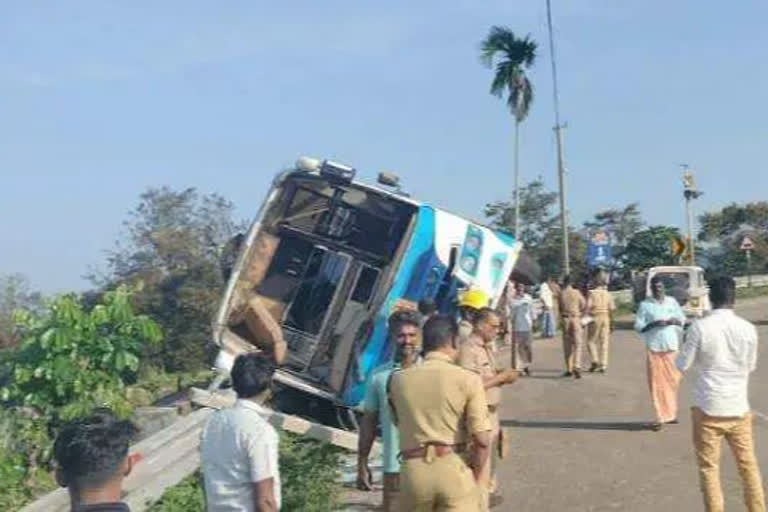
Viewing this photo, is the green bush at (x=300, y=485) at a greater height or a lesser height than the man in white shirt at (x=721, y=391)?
lesser

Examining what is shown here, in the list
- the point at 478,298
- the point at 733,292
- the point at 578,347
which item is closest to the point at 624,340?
the point at 578,347

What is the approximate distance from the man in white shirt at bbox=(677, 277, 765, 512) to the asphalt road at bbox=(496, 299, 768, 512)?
1.19m

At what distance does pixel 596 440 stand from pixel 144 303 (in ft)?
60.7

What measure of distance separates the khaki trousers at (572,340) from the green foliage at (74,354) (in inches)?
332

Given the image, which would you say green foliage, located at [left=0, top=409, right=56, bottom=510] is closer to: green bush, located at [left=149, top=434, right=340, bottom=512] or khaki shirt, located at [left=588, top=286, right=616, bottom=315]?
green bush, located at [left=149, top=434, right=340, bottom=512]

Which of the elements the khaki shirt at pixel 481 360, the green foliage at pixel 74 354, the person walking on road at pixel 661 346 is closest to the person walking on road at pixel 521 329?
the person walking on road at pixel 661 346

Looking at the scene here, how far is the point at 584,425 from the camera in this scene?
44.3ft

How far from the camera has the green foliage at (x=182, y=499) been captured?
8.47 m

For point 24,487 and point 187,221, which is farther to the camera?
point 187,221

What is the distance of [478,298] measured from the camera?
34.4 ft

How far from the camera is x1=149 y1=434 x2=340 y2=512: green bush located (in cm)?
875

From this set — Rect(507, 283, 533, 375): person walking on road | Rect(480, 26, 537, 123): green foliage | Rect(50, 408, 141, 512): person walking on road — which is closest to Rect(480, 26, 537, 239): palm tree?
Rect(480, 26, 537, 123): green foliage

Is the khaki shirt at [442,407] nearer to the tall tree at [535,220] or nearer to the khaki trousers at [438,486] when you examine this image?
the khaki trousers at [438,486]

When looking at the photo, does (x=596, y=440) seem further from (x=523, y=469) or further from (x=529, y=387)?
(x=529, y=387)
